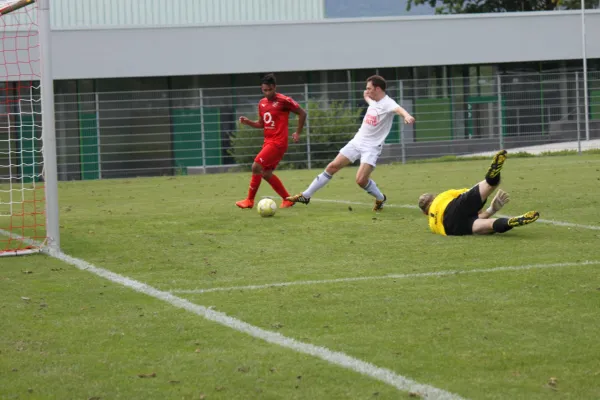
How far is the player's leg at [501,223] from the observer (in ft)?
28.7

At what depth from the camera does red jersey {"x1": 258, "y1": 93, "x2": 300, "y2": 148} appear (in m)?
13.6

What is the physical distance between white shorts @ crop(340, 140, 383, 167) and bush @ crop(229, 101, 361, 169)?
15844mm

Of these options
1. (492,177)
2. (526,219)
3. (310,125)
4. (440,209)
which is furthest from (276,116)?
(310,125)

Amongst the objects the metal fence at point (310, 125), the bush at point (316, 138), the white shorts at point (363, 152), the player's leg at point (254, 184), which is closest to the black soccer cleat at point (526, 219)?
the white shorts at point (363, 152)

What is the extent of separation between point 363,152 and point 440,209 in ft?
11.7

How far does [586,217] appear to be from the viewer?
10664 mm

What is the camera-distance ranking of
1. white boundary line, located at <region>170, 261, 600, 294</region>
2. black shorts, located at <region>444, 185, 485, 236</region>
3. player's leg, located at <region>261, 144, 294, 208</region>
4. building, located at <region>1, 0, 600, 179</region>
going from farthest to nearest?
building, located at <region>1, 0, 600, 179</region>
player's leg, located at <region>261, 144, 294, 208</region>
black shorts, located at <region>444, 185, 485, 236</region>
white boundary line, located at <region>170, 261, 600, 294</region>

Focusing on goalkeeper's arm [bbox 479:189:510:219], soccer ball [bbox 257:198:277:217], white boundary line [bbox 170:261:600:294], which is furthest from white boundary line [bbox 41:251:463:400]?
soccer ball [bbox 257:198:277:217]

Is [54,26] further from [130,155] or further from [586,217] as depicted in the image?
[586,217]

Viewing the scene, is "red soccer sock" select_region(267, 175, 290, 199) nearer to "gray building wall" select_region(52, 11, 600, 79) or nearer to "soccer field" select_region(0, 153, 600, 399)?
"soccer field" select_region(0, 153, 600, 399)

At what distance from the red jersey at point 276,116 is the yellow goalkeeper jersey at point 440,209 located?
4.36 metres

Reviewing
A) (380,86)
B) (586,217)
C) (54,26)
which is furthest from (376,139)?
(54,26)

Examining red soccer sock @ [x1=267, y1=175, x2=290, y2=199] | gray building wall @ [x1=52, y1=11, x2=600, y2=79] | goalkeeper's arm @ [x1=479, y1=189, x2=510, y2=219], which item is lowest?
goalkeeper's arm @ [x1=479, y1=189, x2=510, y2=219]

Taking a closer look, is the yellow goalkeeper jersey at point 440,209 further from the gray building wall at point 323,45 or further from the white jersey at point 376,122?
the gray building wall at point 323,45
